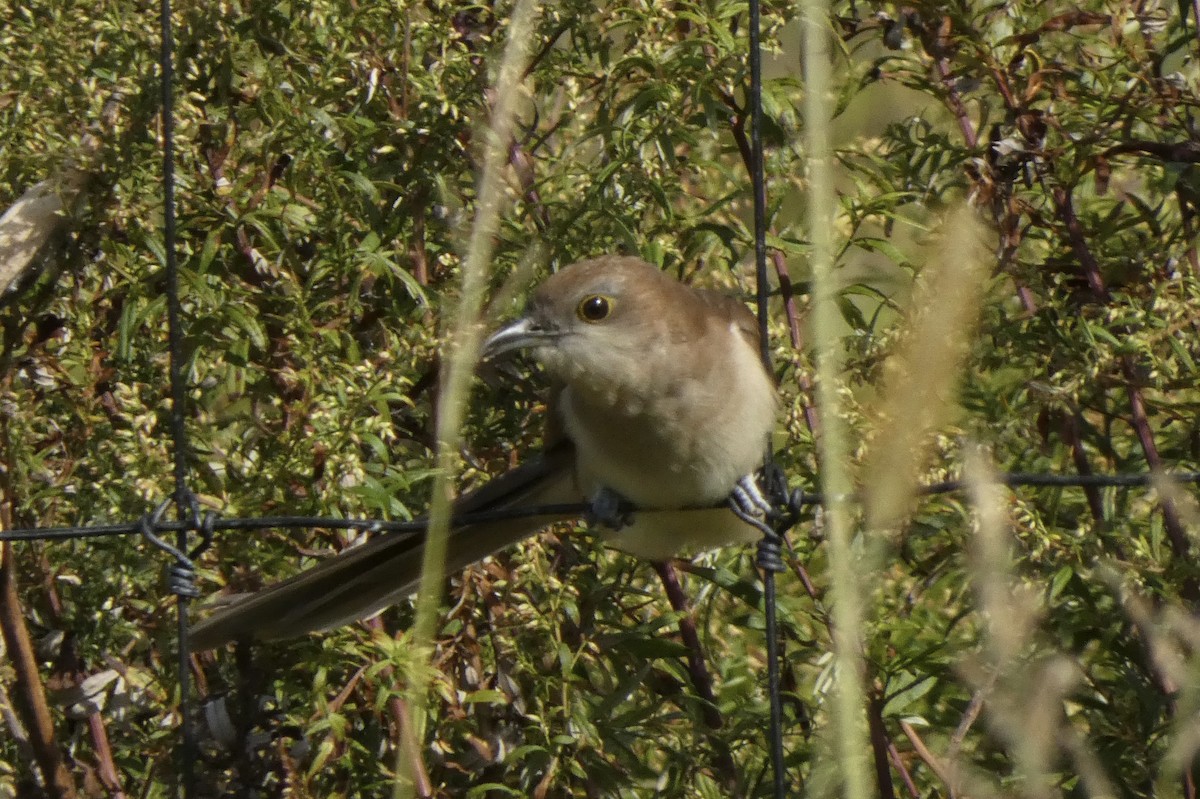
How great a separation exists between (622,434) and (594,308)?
30 cm

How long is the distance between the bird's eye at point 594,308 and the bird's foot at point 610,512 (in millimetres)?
390

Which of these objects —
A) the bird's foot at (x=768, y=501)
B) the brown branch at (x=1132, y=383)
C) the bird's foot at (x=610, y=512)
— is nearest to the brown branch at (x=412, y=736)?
the bird's foot at (x=610, y=512)

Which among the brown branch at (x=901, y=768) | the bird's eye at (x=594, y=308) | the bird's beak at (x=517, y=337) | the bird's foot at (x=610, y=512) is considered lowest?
the brown branch at (x=901, y=768)

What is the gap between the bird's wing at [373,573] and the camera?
2.88 meters

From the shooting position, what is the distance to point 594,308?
3.01 metres

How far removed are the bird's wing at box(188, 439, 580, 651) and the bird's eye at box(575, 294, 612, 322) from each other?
0.34 meters

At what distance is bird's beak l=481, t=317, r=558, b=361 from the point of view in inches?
A: 118

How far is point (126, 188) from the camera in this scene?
3.07m

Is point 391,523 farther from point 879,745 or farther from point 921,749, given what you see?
point 921,749

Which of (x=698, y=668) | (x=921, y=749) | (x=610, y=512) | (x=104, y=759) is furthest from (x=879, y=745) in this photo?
(x=104, y=759)

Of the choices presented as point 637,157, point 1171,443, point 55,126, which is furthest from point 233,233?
point 1171,443

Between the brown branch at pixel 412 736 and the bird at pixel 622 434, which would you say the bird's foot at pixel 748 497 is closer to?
the bird at pixel 622 434

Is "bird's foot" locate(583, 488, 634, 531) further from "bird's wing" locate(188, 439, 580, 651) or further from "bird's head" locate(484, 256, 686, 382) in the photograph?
"bird's head" locate(484, 256, 686, 382)

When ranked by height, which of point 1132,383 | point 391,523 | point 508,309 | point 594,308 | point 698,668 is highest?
point 594,308
